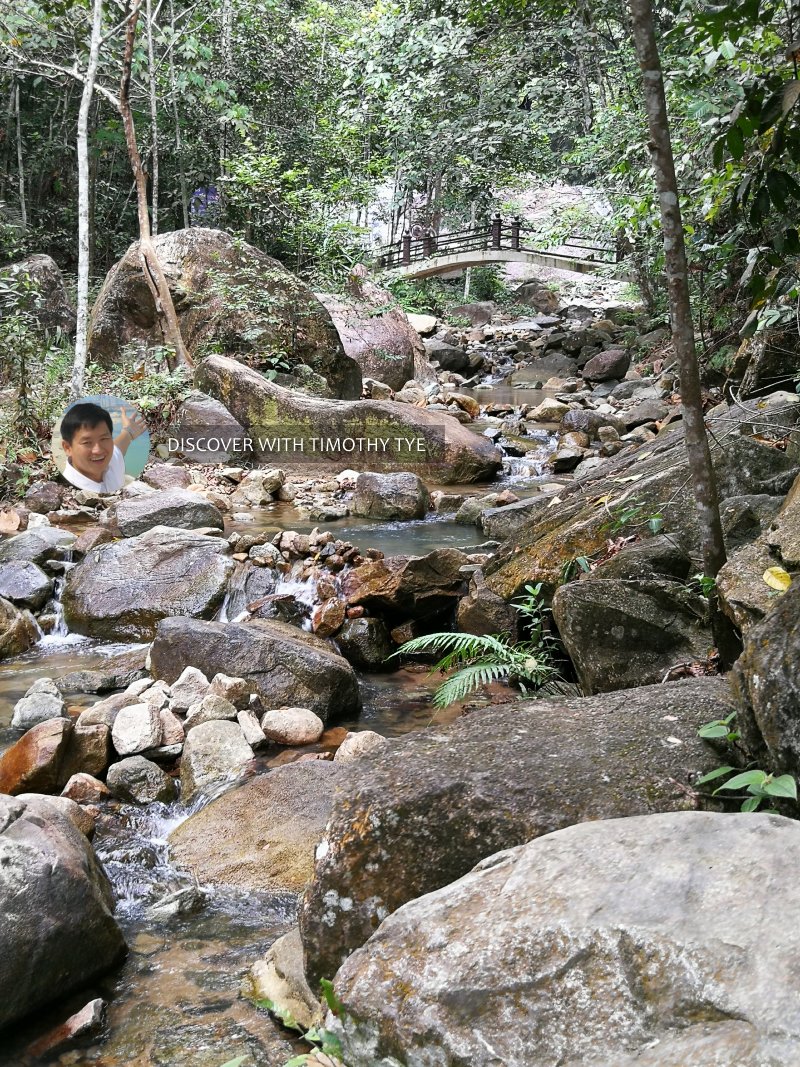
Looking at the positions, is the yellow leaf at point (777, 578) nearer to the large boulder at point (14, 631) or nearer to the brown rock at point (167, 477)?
the large boulder at point (14, 631)

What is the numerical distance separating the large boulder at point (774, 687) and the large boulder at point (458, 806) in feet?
0.86

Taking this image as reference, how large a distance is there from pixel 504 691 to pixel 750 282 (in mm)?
2905

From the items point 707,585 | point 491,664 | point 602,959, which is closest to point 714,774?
point 602,959

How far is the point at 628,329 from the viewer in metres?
20.9

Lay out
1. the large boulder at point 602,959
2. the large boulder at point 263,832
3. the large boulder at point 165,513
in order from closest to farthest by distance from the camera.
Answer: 1. the large boulder at point 602,959
2. the large boulder at point 263,832
3. the large boulder at point 165,513

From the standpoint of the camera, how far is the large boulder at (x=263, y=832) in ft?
12.4

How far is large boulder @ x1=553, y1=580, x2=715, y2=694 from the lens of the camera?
4125 mm

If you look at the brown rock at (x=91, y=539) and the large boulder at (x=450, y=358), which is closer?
the brown rock at (x=91, y=539)

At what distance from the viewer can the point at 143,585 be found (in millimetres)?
6930

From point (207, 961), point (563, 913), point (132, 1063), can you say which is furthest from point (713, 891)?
point (207, 961)

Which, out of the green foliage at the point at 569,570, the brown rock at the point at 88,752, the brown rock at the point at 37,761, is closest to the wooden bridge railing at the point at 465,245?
the green foliage at the point at 569,570

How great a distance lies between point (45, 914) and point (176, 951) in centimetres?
63

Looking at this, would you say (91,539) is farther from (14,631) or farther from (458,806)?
(458,806)

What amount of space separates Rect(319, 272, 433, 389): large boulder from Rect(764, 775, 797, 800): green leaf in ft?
47.1
